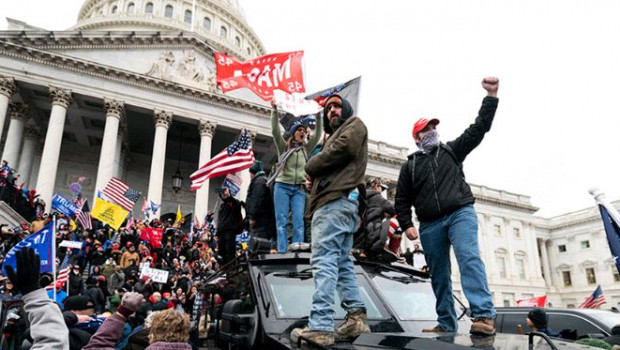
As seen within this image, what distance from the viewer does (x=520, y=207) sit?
54.0 meters

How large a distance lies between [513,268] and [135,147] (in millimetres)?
45321

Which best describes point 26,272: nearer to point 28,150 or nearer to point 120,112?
point 120,112

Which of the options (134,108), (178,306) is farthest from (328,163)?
(134,108)

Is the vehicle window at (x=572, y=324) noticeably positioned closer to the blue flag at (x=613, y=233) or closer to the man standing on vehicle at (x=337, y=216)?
the blue flag at (x=613, y=233)

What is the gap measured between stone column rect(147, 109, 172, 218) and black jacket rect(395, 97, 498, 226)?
2181cm

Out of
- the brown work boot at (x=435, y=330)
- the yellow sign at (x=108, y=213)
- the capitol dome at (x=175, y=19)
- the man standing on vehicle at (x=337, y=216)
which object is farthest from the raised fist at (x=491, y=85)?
the capitol dome at (x=175, y=19)

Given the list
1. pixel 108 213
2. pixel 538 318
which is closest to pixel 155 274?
pixel 108 213

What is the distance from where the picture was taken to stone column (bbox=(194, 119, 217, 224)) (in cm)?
2584

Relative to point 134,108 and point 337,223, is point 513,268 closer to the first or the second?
point 134,108

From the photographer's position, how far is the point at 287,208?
19.2 feet

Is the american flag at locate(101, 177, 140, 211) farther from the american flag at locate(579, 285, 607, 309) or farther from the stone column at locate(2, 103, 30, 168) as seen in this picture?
the american flag at locate(579, 285, 607, 309)

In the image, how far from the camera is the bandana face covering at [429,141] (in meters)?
3.99

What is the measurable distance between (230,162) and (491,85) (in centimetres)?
872

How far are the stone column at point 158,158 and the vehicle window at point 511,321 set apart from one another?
1973 centimetres
